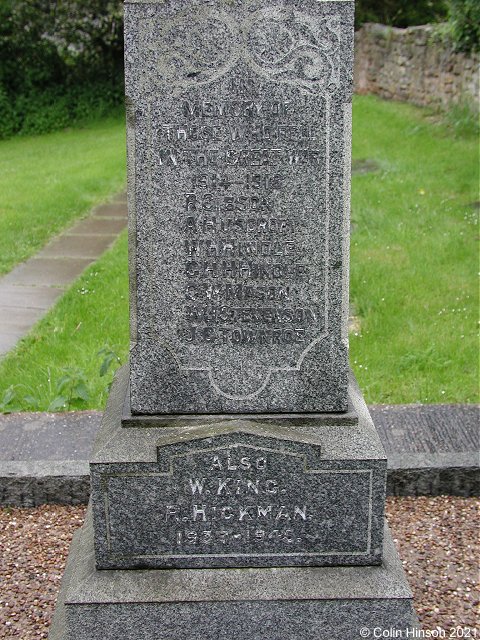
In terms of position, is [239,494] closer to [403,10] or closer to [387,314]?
[387,314]

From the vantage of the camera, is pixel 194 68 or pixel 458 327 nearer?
pixel 194 68

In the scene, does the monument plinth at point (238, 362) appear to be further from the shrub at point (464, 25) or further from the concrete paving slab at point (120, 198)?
the shrub at point (464, 25)

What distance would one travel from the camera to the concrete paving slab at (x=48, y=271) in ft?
23.4

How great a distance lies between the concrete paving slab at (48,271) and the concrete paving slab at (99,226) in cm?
115

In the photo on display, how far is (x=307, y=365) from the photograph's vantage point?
2.88 m

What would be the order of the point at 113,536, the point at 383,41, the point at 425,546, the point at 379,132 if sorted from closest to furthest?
the point at 113,536 → the point at 425,546 → the point at 379,132 → the point at 383,41

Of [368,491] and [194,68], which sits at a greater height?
[194,68]

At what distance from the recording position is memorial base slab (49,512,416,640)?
2.76m

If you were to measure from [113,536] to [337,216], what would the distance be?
49.3 inches

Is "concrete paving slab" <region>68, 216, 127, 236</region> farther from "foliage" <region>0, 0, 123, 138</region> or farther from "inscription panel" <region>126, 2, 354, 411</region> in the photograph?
"foliage" <region>0, 0, 123, 138</region>

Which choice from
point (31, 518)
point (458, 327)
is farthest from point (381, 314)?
point (31, 518)

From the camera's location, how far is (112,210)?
10.1m

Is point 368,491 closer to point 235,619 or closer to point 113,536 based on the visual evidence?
point 235,619

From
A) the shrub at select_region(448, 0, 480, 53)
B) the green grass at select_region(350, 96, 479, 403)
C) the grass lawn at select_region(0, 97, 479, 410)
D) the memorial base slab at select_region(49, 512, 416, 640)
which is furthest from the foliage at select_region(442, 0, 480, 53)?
the memorial base slab at select_region(49, 512, 416, 640)
